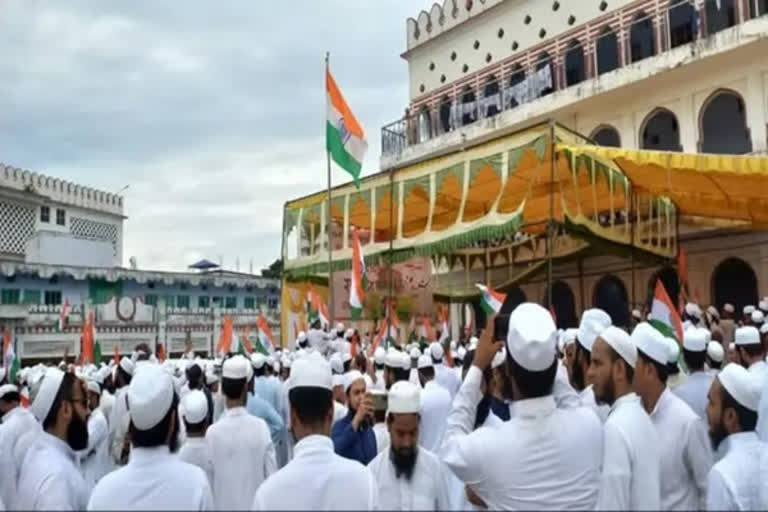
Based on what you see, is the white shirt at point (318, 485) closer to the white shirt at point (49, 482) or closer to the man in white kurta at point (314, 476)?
the man in white kurta at point (314, 476)

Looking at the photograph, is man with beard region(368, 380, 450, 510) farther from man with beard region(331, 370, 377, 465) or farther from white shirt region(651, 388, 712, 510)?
white shirt region(651, 388, 712, 510)

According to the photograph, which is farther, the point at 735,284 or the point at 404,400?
the point at 735,284

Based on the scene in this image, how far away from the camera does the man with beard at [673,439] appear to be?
2.86 meters

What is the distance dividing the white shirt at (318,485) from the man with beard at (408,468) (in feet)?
3.20

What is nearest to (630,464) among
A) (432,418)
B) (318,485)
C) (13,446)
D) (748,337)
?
(318,485)

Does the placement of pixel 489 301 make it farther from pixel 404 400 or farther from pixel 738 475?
pixel 738 475

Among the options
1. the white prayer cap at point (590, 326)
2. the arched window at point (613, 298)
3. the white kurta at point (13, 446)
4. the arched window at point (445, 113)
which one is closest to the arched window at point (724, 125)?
the arched window at point (613, 298)

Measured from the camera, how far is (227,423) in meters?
4.54

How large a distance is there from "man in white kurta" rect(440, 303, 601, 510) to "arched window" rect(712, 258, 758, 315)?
1549 centimetres

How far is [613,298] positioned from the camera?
19562 mm

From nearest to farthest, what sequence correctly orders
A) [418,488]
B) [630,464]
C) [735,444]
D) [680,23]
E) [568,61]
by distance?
[630,464] < [735,444] < [418,488] < [680,23] < [568,61]

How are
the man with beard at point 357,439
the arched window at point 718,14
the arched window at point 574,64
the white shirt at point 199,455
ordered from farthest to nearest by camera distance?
the arched window at point 574,64
the arched window at point 718,14
the white shirt at point 199,455
the man with beard at point 357,439

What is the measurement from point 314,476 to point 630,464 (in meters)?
1.07

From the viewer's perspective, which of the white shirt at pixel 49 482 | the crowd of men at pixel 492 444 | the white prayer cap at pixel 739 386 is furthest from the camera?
the white prayer cap at pixel 739 386
